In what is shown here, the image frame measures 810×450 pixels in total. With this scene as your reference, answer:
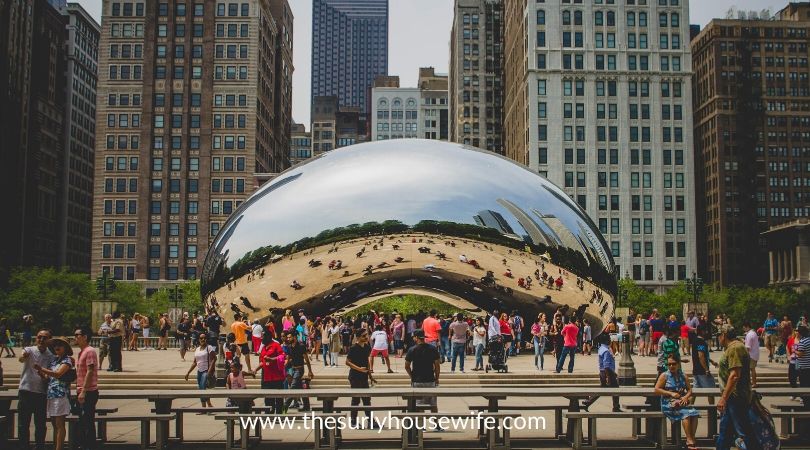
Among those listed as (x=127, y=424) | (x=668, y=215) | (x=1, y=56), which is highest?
(x=1, y=56)

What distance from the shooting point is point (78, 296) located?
5103cm

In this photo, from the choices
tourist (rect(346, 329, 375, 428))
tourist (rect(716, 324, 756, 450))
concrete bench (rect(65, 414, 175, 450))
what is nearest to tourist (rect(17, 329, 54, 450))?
concrete bench (rect(65, 414, 175, 450))

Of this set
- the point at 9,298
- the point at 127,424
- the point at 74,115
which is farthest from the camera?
the point at 74,115

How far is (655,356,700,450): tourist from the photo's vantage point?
9328 mm

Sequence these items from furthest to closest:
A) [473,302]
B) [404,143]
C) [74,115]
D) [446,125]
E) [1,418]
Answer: [446,125], [74,115], [473,302], [404,143], [1,418]

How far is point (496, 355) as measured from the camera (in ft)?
59.8

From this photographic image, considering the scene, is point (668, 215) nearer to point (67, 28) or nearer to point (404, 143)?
point (404, 143)

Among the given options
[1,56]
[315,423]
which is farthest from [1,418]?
[1,56]

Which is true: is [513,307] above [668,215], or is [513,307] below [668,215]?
below

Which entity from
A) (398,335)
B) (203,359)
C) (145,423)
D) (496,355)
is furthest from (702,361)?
(398,335)

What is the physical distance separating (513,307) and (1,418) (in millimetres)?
6744

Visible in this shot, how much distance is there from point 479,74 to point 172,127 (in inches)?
1904

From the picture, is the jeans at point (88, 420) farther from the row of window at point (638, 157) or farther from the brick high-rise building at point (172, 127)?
the row of window at point (638, 157)

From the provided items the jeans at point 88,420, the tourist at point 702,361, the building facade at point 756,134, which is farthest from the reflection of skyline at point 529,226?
the building facade at point 756,134
